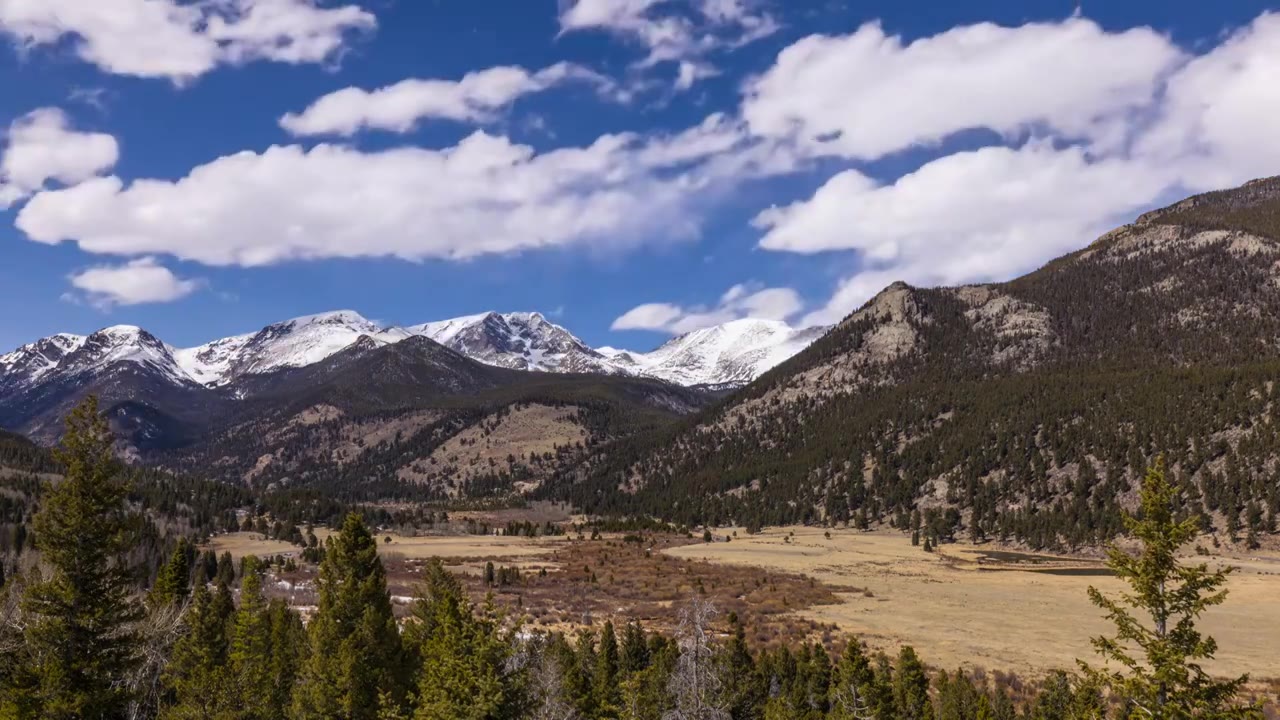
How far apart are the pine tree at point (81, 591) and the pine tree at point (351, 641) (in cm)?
649

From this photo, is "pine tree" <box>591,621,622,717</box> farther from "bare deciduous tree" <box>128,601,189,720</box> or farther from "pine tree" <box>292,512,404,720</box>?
"bare deciduous tree" <box>128,601,189,720</box>

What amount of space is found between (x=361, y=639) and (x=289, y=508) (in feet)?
564

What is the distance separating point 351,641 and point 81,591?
8485mm

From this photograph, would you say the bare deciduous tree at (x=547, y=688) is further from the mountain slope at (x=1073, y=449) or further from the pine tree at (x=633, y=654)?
the mountain slope at (x=1073, y=449)

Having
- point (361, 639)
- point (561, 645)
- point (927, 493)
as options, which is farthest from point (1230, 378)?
point (361, 639)

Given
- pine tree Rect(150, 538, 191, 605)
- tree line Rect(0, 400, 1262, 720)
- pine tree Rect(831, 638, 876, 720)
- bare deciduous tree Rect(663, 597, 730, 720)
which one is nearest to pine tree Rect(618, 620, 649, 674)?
tree line Rect(0, 400, 1262, 720)

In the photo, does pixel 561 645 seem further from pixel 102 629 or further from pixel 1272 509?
pixel 1272 509

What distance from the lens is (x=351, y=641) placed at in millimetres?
24906

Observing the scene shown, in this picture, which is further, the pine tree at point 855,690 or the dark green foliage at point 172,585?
the dark green foliage at point 172,585

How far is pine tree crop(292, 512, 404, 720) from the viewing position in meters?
24.4

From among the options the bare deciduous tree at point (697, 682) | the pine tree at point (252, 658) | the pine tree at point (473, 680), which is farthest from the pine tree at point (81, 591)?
the bare deciduous tree at point (697, 682)

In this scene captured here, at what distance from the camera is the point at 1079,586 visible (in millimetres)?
80438

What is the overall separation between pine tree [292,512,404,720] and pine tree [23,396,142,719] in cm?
649

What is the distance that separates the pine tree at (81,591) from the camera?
18203 mm
